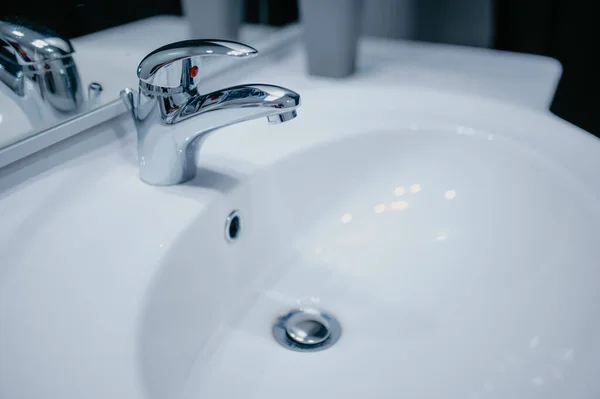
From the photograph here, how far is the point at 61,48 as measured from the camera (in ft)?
1.68

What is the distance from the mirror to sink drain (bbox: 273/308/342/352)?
0.30 metres

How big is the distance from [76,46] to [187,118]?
20cm

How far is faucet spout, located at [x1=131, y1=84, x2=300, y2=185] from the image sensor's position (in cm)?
45

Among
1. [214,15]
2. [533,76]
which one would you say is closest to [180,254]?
[214,15]

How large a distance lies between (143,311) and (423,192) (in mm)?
383

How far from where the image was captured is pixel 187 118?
477mm

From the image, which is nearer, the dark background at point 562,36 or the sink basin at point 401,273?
the sink basin at point 401,273

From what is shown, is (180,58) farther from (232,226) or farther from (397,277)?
(397,277)

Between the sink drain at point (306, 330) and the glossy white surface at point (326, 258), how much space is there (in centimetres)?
1

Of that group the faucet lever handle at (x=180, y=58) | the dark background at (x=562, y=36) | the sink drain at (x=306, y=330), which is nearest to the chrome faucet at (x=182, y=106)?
the faucet lever handle at (x=180, y=58)

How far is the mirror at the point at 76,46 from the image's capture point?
50 cm

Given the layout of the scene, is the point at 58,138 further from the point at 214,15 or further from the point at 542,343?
the point at 542,343

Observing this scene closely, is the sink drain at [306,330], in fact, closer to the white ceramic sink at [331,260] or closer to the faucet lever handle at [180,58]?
the white ceramic sink at [331,260]

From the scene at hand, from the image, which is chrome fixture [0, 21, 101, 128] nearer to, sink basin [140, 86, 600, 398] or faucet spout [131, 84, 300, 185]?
faucet spout [131, 84, 300, 185]
